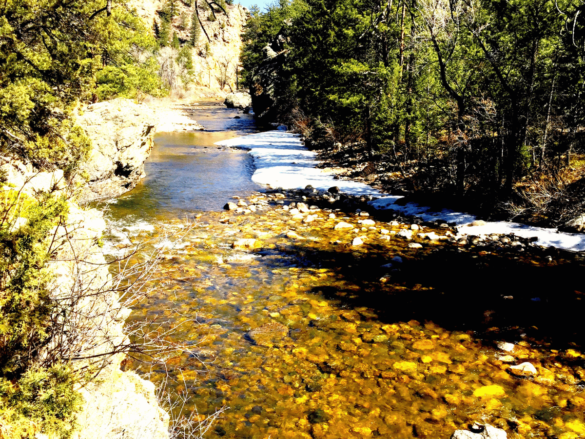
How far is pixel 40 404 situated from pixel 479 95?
14101 millimetres

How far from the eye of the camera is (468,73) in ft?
43.3

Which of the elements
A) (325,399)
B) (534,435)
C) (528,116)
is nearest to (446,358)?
(534,435)

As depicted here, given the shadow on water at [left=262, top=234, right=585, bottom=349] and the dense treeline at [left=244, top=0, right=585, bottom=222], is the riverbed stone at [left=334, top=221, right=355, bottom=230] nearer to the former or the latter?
the shadow on water at [left=262, top=234, right=585, bottom=349]

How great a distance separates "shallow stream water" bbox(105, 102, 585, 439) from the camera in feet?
14.7

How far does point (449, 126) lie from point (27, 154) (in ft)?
40.0

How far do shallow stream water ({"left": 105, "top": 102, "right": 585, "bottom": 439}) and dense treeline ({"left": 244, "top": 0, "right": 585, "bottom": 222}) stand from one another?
139 inches

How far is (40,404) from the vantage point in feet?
7.12

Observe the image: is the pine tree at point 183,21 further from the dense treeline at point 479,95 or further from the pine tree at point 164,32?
the dense treeline at point 479,95

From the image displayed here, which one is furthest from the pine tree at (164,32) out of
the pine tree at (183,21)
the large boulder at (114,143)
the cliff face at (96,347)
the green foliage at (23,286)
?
the green foliage at (23,286)

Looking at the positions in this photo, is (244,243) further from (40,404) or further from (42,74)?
(40,404)

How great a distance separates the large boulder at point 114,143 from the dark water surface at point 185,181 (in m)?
0.73

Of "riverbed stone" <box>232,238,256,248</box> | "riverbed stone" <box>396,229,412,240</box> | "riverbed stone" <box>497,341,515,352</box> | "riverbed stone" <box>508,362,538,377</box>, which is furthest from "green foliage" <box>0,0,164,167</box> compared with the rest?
"riverbed stone" <box>396,229,412,240</box>

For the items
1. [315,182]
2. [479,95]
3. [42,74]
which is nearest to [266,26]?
[315,182]

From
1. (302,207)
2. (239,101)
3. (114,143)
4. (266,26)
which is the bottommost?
(302,207)
